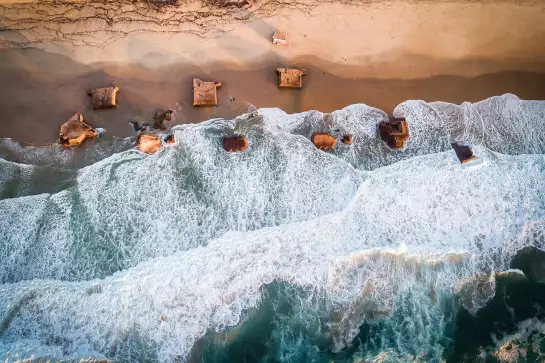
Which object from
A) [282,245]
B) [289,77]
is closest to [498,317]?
[282,245]

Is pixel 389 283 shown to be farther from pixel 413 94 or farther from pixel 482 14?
pixel 482 14

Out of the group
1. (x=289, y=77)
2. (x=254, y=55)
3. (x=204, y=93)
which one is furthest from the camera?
(x=254, y=55)

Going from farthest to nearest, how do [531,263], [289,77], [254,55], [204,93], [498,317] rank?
[254,55], [289,77], [204,93], [531,263], [498,317]

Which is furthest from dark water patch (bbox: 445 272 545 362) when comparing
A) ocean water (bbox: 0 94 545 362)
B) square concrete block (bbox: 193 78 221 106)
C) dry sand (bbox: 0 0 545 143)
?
square concrete block (bbox: 193 78 221 106)

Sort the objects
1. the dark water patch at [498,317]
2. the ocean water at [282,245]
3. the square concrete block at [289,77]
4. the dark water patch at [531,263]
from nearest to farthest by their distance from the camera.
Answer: the ocean water at [282,245] < the dark water patch at [498,317] < the dark water patch at [531,263] < the square concrete block at [289,77]

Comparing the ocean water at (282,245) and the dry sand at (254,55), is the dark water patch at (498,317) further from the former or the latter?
the dry sand at (254,55)

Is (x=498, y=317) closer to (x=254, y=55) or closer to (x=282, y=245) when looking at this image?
(x=282, y=245)

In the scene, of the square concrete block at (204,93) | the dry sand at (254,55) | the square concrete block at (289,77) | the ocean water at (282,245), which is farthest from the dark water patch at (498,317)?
the square concrete block at (204,93)

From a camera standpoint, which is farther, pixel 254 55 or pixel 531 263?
pixel 254 55
